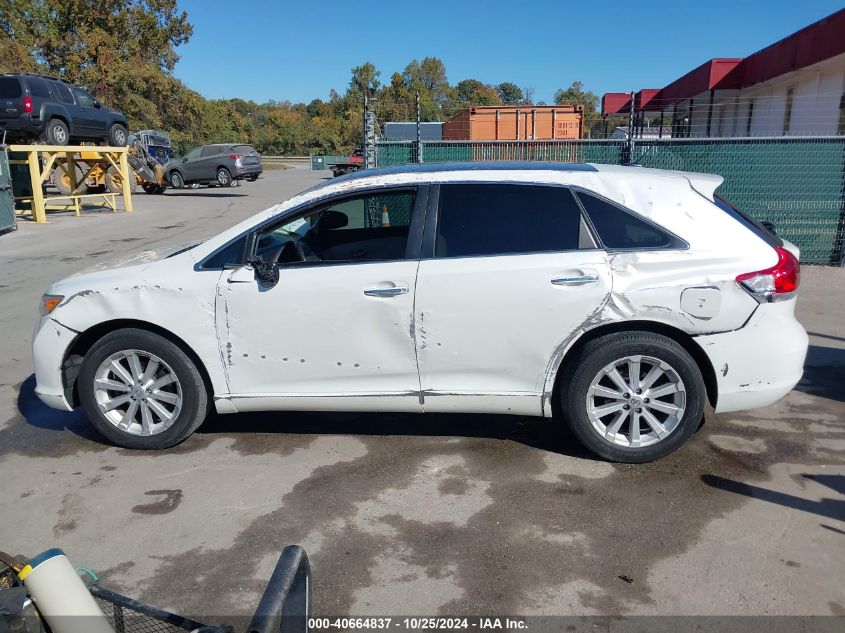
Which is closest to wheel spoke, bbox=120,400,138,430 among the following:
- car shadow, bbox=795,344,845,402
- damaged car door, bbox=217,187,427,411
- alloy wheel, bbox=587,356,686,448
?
damaged car door, bbox=217,187,427,411

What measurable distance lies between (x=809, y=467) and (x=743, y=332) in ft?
3.06

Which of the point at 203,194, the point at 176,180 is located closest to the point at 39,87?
the point at 203,194

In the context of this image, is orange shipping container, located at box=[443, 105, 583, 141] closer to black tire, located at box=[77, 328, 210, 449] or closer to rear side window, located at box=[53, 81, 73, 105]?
rear side window, located at box=[53, 81, 73, 105]

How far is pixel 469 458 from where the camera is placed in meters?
4.41

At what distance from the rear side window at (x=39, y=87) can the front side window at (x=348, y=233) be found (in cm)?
1793

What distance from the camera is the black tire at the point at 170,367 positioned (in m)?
4.39

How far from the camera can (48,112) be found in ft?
63.0

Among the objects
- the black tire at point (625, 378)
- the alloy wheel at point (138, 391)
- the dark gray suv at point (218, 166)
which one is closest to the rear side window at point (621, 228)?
the black tire at point (625, 378)

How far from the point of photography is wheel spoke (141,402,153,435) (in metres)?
4.49

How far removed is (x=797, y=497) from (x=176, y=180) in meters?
31.0

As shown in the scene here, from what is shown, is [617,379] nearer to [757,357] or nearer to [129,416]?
[757,357]

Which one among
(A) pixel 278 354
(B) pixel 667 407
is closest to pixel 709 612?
(B) pixel 667 407

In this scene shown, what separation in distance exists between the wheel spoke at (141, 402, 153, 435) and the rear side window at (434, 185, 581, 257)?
6.85 ft

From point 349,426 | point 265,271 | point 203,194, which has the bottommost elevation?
point 349,426
